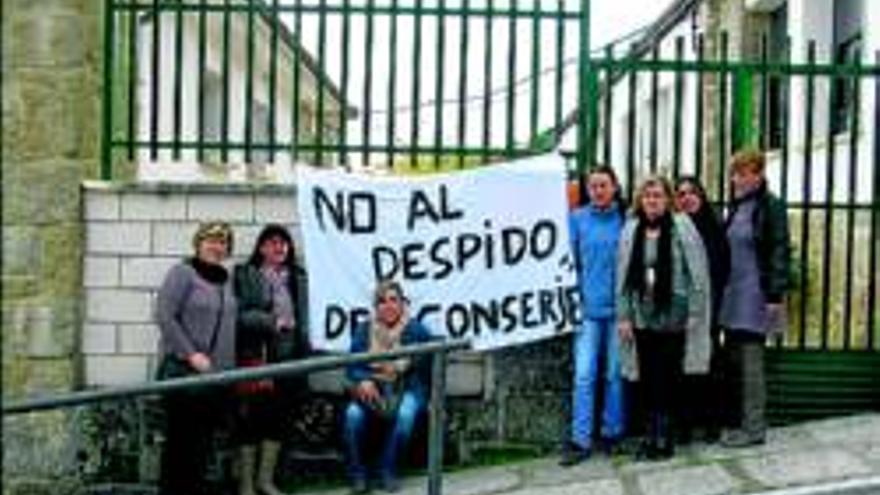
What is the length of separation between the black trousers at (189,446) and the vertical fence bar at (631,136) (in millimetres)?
2707

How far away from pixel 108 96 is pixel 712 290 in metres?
3.58

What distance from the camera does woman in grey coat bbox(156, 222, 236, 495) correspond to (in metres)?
9.84

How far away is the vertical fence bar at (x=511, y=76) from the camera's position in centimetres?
1041

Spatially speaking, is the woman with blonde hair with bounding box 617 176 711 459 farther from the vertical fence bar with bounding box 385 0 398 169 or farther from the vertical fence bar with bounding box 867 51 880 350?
the vertical fence bar with bounding box 385 0 398 169

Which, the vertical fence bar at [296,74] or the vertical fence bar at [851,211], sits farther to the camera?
the vertical fence bar at [851,211]

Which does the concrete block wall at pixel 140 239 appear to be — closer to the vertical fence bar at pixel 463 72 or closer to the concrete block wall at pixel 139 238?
the concrete block wall at pixel 139 238

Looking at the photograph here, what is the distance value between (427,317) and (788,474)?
7.69 ft

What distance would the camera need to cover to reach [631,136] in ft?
34.9

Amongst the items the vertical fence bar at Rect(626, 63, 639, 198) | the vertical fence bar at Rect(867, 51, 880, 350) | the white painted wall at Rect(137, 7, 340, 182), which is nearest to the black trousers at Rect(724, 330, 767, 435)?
the vertical fence bar at Rect(867, 51, 880, 350)

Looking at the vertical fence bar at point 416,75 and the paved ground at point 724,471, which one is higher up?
the vertical fence bar at point 416,75

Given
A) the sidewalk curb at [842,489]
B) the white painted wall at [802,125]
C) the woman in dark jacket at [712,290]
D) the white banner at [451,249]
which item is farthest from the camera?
the white painted wall at [802,125]

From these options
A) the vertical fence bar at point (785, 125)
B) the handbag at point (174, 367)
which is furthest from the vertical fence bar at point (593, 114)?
the handbag at point (174, 367)

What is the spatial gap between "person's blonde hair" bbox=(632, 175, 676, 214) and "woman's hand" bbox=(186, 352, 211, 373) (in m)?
2.47

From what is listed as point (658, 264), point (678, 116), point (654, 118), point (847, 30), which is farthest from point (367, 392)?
point (847, 30)
